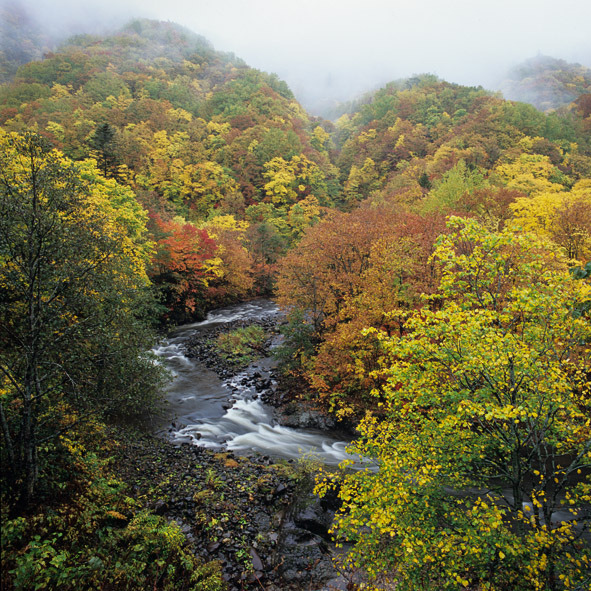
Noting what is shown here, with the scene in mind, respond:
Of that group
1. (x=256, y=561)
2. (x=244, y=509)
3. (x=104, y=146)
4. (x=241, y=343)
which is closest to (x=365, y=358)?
(x=244, y=509)

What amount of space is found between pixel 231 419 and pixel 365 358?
7.03 metres

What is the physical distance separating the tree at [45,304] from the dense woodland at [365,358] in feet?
0.18

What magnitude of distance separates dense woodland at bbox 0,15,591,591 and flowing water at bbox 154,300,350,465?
179 cm

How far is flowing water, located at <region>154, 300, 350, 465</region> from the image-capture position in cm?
1339

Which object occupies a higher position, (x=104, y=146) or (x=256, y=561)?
(x=104, y=146)

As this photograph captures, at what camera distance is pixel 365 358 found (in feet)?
48.2

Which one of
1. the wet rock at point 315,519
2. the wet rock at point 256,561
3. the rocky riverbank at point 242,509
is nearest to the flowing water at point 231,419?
the rocky riverbank at point 242,509

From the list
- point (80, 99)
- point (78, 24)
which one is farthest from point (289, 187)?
point (78, 24)

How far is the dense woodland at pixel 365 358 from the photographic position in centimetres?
521

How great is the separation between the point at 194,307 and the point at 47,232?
2423 centimetres

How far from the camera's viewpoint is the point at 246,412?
1633 cm

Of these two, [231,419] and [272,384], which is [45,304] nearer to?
[231,419]

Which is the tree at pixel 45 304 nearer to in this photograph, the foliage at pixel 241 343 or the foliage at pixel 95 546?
the foliage at pixel 95 546

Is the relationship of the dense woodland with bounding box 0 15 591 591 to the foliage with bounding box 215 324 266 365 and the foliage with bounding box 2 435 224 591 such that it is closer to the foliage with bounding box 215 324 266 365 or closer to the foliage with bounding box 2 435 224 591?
the foliage with bounding box 2 435 224 591
